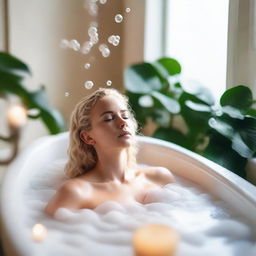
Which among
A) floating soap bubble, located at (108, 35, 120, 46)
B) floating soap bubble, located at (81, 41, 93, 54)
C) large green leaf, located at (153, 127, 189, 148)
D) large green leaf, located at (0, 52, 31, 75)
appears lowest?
large green leaf, located at (153, 127, 189, 148)

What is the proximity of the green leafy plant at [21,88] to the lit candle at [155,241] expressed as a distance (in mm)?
361

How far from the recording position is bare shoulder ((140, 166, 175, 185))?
116cm

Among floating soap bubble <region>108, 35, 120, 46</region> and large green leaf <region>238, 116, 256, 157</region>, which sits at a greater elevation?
floating soap bubble <region>108, 35, 120, 46</region>

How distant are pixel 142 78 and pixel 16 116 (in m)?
0.87

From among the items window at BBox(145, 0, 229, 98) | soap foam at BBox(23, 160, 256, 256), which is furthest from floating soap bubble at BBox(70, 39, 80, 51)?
window at BBox(145, 0, 229, 98)

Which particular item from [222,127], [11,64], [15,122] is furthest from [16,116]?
[222,127]

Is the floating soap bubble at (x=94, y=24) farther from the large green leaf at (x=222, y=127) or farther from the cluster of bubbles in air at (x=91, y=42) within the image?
the large green leaf at (x=222, y=127)

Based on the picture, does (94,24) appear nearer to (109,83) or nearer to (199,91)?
(109,83)

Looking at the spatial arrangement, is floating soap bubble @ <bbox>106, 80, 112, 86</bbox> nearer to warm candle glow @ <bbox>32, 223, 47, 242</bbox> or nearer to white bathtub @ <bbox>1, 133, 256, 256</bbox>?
white bathtub @ <bbox>1, 133, 256, 256</bbox>

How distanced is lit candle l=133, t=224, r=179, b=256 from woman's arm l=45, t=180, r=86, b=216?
0.81 feet

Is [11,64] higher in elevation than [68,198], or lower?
higher

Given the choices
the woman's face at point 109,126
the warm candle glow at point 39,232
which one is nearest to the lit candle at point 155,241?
the warm candle glow at point 39,232

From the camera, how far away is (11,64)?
2.78 feet

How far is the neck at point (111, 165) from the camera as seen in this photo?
105 centimetres
